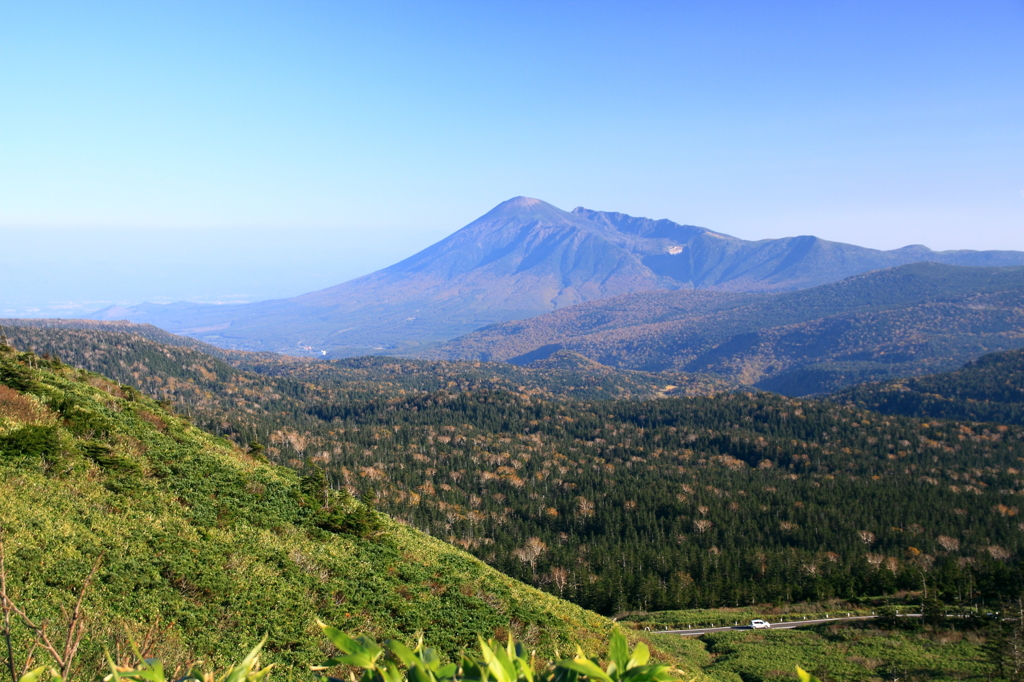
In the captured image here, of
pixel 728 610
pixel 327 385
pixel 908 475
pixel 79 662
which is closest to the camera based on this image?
pixel 79 662

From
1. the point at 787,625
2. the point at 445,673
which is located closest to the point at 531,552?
the point at 787,625

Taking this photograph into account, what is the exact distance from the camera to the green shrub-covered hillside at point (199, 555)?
48.5 ft

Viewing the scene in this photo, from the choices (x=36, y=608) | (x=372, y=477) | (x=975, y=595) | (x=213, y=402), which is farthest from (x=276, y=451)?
(x=975, y=595)

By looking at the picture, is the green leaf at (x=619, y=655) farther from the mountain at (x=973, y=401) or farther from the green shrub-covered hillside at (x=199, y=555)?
the mountain at (x=973, y=401)

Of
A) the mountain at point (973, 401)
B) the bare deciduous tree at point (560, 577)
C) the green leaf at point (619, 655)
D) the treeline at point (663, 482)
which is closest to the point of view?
the green leaf at point (619, 655)

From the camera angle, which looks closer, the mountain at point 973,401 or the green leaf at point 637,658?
the green leaf at point 637,658

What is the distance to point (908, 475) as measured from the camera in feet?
359

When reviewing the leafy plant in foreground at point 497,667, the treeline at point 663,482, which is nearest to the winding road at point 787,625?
the treeline at point 663,482

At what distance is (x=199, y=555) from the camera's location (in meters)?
18.8

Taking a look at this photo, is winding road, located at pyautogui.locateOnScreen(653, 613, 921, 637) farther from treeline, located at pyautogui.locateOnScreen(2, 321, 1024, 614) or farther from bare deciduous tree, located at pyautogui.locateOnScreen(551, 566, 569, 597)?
bare deciduous tree, located at pyautogui.locateOnScreen(551, 566, 569, 597)

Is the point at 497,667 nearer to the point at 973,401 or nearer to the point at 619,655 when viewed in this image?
the point at 619,655

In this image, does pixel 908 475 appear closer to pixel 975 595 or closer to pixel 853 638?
pixel 975 595

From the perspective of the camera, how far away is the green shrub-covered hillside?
1479 centimetres

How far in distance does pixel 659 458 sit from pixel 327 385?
120 m
